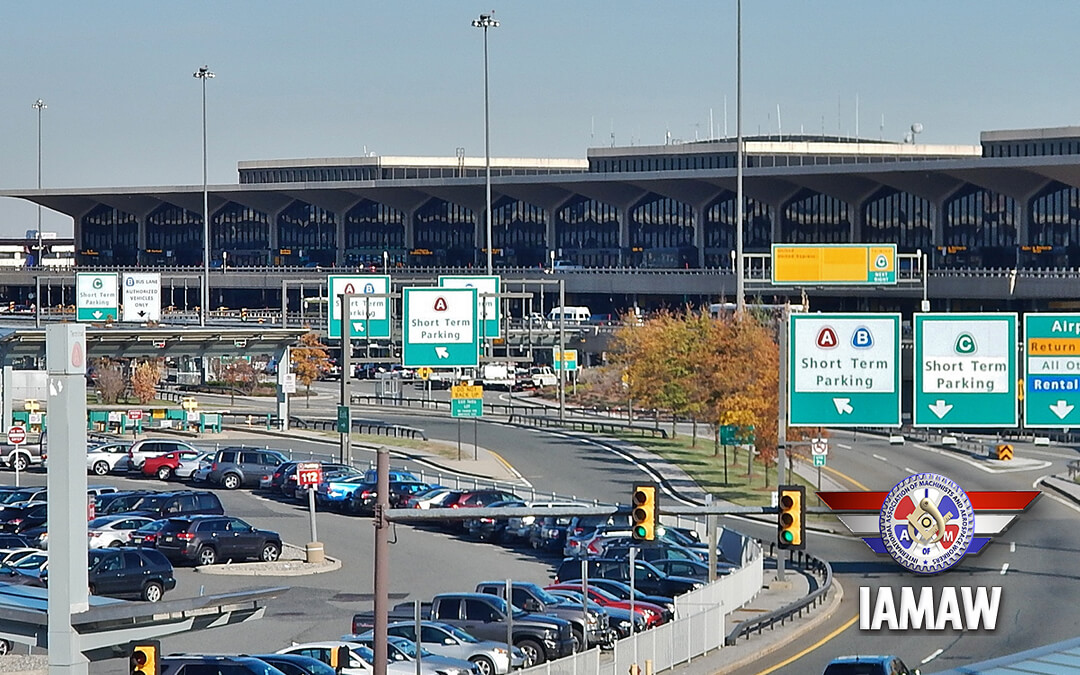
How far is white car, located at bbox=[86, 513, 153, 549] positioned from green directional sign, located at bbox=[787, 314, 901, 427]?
57.8ft

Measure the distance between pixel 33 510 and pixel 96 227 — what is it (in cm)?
13042

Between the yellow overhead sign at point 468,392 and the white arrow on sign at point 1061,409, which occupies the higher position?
the white arrow on sign at point 1061,409

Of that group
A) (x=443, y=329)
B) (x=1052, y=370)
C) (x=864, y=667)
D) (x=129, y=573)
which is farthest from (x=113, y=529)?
(x=864, y=667)

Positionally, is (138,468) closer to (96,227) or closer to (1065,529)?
(1065,529)

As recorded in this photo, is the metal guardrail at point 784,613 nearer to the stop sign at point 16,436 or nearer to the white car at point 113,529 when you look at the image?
the white car at point 113,529

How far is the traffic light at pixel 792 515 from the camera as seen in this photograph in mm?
22953

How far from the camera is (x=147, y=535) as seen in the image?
4109 cm

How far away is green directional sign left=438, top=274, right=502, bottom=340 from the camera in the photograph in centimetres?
5806

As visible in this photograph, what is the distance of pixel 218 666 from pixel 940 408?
16.2 meters

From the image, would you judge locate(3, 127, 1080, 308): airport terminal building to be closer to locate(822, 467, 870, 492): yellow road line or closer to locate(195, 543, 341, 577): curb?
locate(822, 467, 870, 492): yellow road line

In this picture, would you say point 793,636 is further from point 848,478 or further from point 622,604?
point 848,478

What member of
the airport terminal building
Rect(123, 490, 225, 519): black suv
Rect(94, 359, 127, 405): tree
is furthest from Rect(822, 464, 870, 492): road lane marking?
the airport terminal building

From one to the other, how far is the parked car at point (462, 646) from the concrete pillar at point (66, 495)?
10273 millimetres

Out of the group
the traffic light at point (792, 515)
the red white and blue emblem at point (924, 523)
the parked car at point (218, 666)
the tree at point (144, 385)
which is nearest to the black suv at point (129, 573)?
the parked car at point (218, 666)
